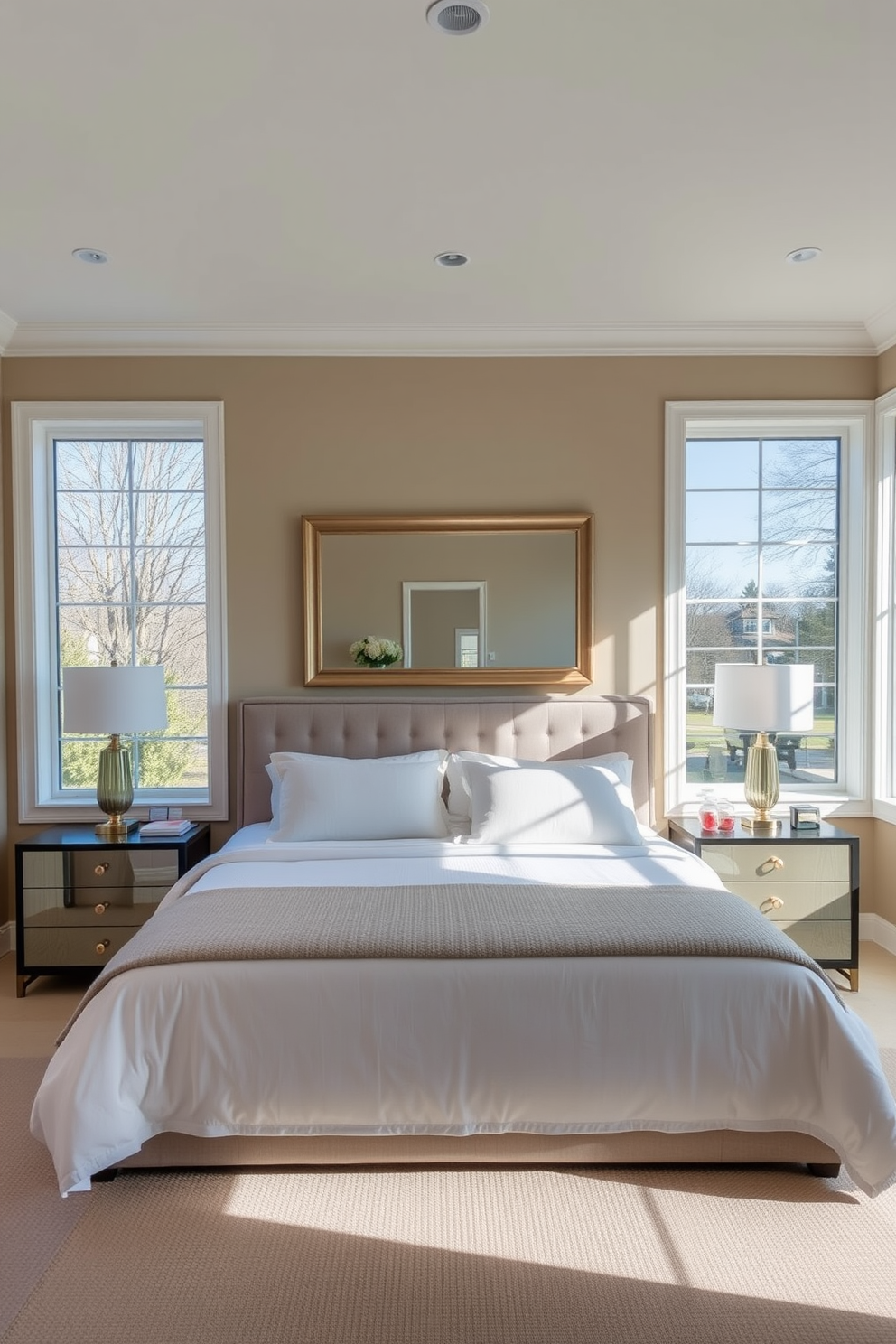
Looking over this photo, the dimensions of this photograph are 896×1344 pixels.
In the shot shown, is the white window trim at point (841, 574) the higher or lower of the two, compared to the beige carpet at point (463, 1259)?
higher

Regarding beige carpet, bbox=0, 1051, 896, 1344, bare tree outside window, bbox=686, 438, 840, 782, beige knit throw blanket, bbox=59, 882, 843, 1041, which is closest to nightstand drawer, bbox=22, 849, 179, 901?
beige knit throw blanket, bbox=59, 882, 843, 1041

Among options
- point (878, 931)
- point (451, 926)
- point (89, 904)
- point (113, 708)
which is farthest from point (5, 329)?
point (878, 931)

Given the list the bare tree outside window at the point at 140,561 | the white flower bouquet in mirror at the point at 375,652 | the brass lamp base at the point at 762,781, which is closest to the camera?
the brass lamp base at the point at 762,781

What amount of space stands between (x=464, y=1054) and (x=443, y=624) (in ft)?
7.75

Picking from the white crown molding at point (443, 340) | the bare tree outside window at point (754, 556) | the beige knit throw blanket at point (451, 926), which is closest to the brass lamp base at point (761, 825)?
the bare tree outside window at point (754, 556)

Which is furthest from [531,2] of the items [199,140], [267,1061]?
[267,1061]

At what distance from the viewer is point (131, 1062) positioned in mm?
2285

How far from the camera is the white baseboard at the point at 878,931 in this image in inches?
167

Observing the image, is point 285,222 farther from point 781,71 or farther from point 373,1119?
point 373,1119

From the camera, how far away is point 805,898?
3.79 meters

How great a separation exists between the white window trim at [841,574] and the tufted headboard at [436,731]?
9.6 inches

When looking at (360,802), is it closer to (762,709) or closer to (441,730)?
(441,730)

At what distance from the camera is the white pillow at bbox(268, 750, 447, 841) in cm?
367

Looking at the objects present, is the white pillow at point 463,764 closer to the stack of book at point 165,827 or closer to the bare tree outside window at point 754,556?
the bare tree outside window at point 754,556
